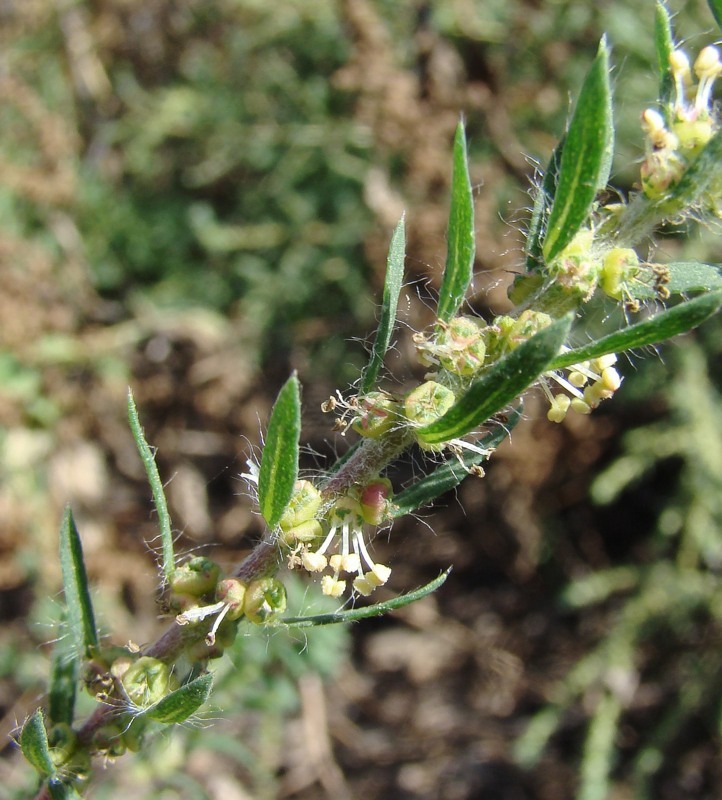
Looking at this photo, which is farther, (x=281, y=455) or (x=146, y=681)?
(x=146, y=681)

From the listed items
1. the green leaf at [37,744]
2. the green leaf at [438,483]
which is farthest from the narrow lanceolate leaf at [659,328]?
the green leaf at [37,744]

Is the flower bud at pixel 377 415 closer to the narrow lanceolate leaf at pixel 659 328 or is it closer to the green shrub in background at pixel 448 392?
the green shrub in background at pixel 448 392

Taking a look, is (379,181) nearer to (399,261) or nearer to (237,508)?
(237,508)

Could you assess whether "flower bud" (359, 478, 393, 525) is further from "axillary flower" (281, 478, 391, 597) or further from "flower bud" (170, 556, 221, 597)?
"flower bud" (170, 556, 221, 597)

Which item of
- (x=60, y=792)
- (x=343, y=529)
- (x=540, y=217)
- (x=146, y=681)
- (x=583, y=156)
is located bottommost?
(x=60, y=792)

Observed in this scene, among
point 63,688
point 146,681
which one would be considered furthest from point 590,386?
point 63,688

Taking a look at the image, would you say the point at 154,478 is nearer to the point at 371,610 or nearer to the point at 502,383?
the point at 371,610
